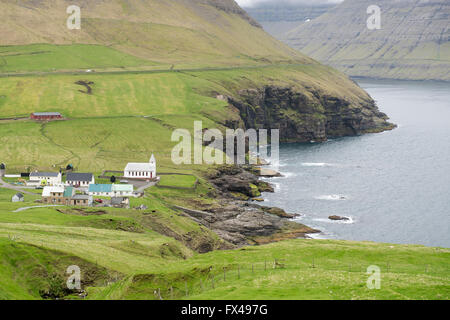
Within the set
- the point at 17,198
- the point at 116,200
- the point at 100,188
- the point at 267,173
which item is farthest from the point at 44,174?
the point at 267,173

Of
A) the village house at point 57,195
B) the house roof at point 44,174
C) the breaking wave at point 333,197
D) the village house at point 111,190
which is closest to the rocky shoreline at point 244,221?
the village house at point 111,190

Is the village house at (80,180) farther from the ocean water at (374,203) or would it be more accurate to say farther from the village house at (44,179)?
the ocean water at (374,203)

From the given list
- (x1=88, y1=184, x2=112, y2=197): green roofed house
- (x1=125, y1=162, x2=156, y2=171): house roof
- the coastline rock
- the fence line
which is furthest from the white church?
the fence line

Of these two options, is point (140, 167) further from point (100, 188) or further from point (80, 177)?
point (100, 188)

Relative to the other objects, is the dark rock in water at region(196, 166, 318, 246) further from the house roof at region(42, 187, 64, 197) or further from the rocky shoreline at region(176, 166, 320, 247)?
the house roof at region(42, 187, 64, 197)

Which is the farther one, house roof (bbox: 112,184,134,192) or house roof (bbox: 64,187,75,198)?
house roof (bbox: 112,184,134,192)
